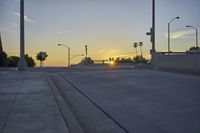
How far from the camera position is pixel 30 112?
33.3 ft

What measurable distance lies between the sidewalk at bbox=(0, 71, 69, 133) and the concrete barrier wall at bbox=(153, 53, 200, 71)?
14.0 meters

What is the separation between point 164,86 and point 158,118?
273 inches

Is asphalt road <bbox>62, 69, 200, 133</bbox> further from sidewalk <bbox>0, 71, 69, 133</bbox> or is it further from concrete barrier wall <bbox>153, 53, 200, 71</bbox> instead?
concrete barrier wall <bbox>153, 53, 200, 71</bbox>

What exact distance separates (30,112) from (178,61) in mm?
20008

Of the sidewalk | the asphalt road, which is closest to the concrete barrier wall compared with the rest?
the asphalt road

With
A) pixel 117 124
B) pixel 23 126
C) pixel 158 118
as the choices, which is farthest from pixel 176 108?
pixel 23 126

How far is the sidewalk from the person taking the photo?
8.30 m

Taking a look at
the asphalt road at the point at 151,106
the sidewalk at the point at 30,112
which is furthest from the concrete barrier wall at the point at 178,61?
the sidewalk at the point at 30,112

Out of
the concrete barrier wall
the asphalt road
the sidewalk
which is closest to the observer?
the sidewalk

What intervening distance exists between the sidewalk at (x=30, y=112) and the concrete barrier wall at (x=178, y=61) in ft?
45.9

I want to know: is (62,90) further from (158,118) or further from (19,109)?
(158,118)

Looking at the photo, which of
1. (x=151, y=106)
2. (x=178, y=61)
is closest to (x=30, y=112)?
(x=151, y=106)

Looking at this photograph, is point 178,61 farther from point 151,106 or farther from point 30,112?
point 30,112

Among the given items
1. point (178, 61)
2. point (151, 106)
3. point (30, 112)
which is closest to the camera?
point (30, 112)
